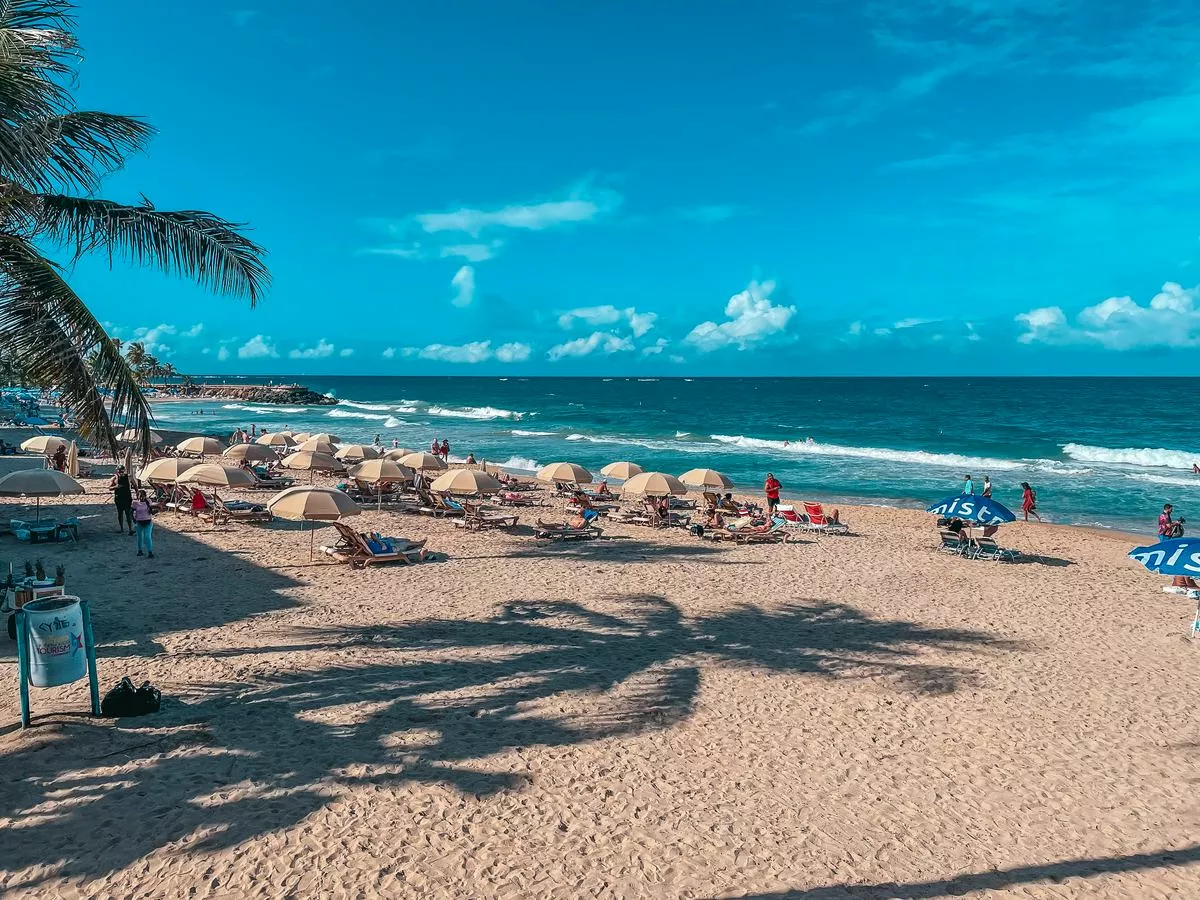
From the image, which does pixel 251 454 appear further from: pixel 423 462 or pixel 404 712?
pixel 404 712

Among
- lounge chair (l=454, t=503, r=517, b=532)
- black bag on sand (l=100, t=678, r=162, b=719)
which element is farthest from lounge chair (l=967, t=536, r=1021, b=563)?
black bag on sand (l=100, t=678, r=162, b=719)

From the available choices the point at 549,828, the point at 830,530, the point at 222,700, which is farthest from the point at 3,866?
the point at 830,530

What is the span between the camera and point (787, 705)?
24.5ft

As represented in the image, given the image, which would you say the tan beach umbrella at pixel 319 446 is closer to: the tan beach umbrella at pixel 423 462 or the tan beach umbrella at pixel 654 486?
the tan beach umbrella at pixel 423 462

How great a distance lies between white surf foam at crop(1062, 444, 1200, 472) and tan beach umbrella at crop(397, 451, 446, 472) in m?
35.9

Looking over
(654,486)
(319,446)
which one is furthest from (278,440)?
(654,486)

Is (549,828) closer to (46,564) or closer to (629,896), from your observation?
(629,896)

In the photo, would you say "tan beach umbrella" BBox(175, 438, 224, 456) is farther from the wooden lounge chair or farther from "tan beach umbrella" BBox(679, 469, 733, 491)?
"tan beach umbrella" BBox(679, 469, 733, 491)

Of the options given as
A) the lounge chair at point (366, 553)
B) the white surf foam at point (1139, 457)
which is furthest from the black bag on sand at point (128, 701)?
the white surf foam at point (1139, 457)

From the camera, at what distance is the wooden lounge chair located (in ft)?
52.9

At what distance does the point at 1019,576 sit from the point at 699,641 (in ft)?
26.7

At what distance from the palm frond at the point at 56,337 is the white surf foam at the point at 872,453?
37.6m

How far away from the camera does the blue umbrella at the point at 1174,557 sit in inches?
363

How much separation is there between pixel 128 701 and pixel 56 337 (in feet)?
10.6
